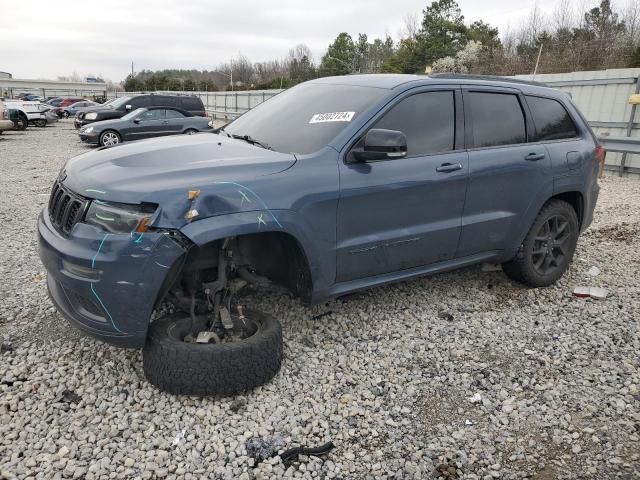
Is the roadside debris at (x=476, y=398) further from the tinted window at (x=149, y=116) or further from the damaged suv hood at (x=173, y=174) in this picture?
the tinted window at (x=149, y=116)

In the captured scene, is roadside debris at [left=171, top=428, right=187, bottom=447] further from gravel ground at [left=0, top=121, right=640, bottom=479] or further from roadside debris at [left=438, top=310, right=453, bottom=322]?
roadside debris at [left=438, top=310, right=453, bottom=322]

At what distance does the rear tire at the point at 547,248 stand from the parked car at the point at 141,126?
12.7 meters

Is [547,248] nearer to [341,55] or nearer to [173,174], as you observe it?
[173,174]

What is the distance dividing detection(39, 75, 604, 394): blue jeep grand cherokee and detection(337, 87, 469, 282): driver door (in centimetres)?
1

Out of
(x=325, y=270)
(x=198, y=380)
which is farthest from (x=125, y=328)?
(x=325, y=270)

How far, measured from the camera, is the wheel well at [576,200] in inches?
186

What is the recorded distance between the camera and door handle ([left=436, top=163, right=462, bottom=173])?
368 centimetres

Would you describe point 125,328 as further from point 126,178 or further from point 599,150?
point 599,150

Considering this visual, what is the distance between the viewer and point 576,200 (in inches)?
189

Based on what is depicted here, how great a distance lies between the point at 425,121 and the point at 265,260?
5.07ft

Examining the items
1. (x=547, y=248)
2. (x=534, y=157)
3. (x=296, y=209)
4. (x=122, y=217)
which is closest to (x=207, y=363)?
(x=122, y=217)

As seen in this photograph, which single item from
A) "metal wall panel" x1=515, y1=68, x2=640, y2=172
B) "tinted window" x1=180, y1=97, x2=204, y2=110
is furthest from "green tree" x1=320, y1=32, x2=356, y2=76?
"metal wall panel" x1=515, y1=68, x2=640, y2=172

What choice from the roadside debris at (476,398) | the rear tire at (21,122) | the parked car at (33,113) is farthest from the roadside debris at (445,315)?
→ the parked car at (33,113)

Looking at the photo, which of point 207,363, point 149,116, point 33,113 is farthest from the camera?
point 33,113
